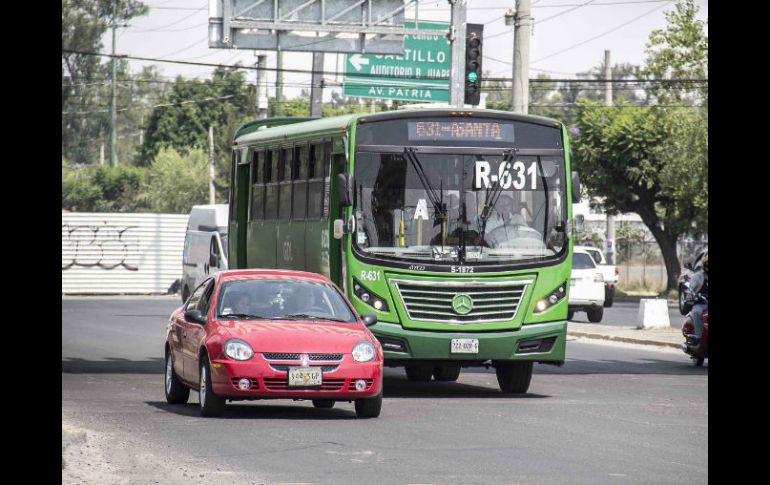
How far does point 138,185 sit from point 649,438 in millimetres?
85299

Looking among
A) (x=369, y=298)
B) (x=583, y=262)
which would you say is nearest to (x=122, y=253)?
(x=583, y=262)

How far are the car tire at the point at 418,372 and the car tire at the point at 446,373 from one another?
10cm

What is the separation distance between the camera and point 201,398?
1608 centimetres

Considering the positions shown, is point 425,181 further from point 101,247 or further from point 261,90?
point 101,247

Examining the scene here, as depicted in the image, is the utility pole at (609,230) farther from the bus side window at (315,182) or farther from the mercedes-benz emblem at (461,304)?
the mercedes-benz emblem at (461,304)

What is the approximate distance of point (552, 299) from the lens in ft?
64.5

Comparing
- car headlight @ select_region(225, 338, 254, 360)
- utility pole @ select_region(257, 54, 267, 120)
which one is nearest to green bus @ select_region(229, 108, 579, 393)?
car headlight @ select_region(225, 338, 254, 360)

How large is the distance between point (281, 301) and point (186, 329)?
3.46 feet

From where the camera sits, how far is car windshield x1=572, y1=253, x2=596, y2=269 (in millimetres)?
39781

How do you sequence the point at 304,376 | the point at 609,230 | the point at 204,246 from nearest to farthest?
1. the point at 304,376
2. the point at 204,246
3. the point at 609,230

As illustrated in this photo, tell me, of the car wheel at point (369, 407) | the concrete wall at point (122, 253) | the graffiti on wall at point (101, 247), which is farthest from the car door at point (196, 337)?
the graffiti on wall at point (101, 247)

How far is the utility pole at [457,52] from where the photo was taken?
3344cm

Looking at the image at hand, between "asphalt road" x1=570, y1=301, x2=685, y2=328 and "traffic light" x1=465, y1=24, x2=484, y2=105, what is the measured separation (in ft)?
25.5
